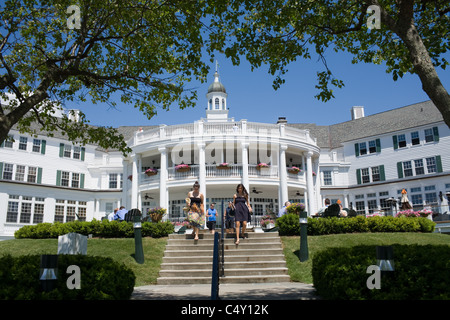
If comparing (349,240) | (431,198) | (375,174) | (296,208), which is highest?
(375,174)

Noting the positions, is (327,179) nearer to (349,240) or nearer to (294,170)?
(294,170)

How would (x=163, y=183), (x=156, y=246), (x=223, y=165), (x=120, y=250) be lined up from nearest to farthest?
(x=120, y=250) → (x=156, y=246) → (x=223, y=165) → (x=163, y=183)

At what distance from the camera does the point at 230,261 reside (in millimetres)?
11703

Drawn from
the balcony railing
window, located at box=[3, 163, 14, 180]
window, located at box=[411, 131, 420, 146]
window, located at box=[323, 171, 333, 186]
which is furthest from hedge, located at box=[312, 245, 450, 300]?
window, located at box=[323, 171, 333, 186]

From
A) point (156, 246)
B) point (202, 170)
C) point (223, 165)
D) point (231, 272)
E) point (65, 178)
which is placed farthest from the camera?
point (65, 178)

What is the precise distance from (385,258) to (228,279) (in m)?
5.63

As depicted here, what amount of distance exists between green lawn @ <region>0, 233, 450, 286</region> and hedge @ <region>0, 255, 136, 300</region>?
4.65 m

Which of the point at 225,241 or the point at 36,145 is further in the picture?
the point at 36,145

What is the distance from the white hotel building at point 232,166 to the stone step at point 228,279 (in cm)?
1400

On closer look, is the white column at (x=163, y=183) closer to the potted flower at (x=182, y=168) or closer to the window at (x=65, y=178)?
the potted flower at (x=182, y=168)

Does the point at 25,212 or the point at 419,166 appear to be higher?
the point at 419,166

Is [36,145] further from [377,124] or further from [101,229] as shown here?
[377,124]

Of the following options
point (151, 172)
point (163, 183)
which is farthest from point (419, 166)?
point (151, 172)
